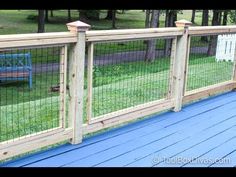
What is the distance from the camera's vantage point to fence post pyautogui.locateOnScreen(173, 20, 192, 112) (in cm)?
410

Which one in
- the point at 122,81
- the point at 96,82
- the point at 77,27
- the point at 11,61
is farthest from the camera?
the point at 122,81

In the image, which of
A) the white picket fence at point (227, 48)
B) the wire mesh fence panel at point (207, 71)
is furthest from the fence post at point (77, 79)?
the white picket fence at point (227, 48)

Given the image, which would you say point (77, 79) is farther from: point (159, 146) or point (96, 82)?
point (96, 82)

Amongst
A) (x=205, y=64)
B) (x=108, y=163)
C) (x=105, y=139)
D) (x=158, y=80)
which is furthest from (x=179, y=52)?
(x=205, y=64)

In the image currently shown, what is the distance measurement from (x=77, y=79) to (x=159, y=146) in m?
0.87

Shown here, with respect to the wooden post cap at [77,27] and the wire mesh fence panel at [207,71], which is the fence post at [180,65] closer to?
the wire mesh fence panel at [207,71]

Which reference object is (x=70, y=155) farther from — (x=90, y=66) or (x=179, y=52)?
(x=179, y=52)

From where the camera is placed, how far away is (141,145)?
10.7 ft

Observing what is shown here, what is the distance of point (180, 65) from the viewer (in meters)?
4.20

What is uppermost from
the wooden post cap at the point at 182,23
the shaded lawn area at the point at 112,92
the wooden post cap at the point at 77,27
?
the wooden post cap at the point at 77,27

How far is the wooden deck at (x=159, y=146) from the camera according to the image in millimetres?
2889

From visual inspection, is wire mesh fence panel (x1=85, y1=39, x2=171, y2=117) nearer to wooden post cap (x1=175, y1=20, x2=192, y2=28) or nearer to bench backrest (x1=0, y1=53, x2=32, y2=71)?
wooden post cap (x1=175, y1=20, x2=192, y2=28)

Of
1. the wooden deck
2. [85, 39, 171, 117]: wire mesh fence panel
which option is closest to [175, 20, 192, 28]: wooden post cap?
[85, 39, 171, 117]: wire mesh fence panel

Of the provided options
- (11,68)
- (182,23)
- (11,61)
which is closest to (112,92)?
(11,68)
